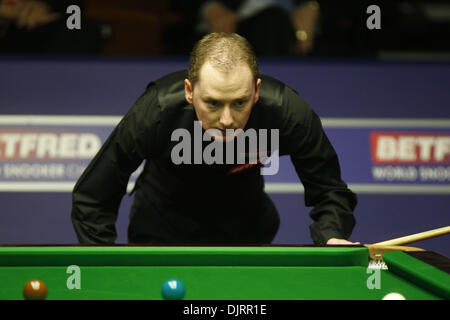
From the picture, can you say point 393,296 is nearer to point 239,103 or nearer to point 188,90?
point 239,103

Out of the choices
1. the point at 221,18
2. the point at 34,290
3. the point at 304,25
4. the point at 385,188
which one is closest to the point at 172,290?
the point at 34,290

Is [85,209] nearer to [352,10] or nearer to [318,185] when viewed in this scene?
[318,185]

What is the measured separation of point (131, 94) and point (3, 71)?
685 millimetres

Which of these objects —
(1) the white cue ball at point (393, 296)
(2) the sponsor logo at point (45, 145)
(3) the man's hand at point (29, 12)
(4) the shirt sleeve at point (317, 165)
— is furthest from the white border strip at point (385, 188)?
(1) the white cue ball at point (393, 296)

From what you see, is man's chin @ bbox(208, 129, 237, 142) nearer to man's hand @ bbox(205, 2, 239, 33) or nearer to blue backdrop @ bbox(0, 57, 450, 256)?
blue backdrop @ bbox(0, 57, 450, 256)

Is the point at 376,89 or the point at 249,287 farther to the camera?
the point at 376,89

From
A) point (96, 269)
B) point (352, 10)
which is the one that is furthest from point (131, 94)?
point (352, 10)

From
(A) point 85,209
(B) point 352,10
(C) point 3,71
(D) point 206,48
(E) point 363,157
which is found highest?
(B) point 352,10

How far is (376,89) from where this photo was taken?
350 cm

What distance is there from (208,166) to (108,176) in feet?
1.30

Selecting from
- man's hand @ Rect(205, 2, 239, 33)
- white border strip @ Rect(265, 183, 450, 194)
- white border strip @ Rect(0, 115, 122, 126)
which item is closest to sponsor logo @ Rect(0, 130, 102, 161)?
white border strip @ Rect(0, 115, 122, 126)

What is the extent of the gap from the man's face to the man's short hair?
0.06 feet

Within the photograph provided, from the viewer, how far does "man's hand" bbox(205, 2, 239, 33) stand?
4.26m

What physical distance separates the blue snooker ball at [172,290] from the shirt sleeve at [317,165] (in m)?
0.83
